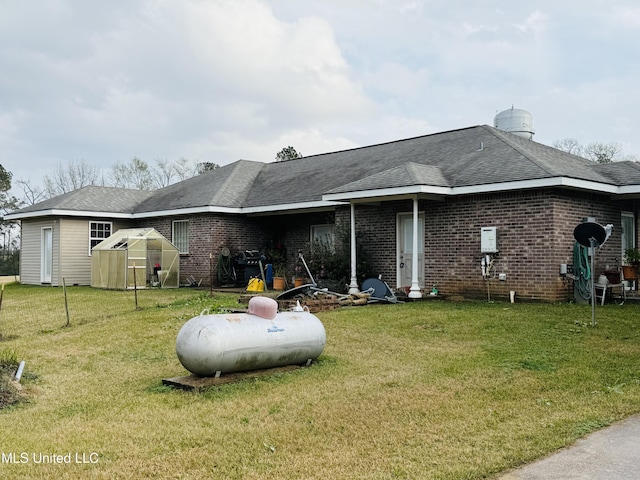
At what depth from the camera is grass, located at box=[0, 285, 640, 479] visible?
5.01 meters

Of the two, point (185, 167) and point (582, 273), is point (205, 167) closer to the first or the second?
point (185, 167)

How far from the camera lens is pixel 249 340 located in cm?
765

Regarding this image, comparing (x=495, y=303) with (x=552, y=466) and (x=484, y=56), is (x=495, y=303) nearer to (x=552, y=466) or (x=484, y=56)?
(x=484, y=56)

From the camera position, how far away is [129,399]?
23.4ft

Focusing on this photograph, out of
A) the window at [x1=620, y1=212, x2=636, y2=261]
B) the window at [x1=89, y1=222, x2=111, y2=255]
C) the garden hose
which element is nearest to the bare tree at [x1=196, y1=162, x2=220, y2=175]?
the window at [x1=89, y1=222, x2=111, y2=255]

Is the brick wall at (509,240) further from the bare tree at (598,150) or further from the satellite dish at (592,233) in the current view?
the bare tree at (598,150)

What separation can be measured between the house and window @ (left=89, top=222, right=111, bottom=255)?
42 mm

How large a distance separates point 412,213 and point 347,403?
34.9 ft

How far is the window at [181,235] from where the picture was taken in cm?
2331

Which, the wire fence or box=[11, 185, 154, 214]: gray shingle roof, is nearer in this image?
the wire fence

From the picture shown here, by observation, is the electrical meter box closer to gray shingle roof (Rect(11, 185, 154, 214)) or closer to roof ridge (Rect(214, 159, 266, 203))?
roof ridge (Rect(214, 159, 266, 203))

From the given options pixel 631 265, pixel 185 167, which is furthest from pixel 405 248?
pixel 185 167

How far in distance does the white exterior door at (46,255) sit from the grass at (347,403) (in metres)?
13.7

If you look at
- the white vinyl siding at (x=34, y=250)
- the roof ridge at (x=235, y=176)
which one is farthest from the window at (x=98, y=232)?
the roof ridge at (x=235, y=176)
